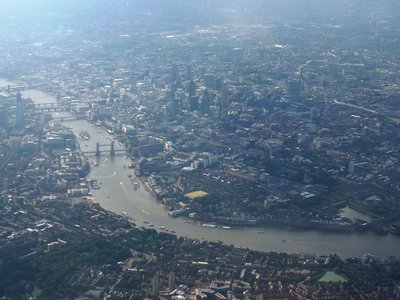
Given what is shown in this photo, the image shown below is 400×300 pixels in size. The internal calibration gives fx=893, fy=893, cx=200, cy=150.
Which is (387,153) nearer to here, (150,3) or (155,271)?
(155,271)

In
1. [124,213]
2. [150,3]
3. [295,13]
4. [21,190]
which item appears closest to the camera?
[124,213]

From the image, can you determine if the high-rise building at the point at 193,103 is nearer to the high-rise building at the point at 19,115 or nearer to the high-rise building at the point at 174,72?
the high-rise building at the point at 174,72

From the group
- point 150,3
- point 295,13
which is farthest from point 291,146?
point 150,3

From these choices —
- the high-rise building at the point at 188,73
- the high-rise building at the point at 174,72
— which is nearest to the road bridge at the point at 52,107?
the high-rise building at the point at 174,72

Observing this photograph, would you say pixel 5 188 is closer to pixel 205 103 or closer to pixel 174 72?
pixel 205 103

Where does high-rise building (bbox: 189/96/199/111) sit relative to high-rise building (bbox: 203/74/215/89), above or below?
above

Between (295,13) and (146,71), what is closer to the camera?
(146,71)

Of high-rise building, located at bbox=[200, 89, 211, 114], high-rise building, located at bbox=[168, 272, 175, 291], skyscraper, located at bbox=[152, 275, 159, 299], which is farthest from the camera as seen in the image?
high-rise building, located at bbox=[200, 89, 211, 114]

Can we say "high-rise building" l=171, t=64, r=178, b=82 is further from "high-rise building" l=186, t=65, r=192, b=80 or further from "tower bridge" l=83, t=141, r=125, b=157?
"tower bridge" l=83, t=141, r=125, b=157

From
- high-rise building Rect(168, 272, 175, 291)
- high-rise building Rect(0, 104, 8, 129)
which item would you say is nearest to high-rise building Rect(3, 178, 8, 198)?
high-rise building Rect(0, 104, 8, 129)

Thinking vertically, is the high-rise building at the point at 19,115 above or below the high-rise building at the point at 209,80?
above

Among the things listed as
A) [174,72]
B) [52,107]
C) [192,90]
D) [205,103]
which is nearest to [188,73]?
[174,72]
